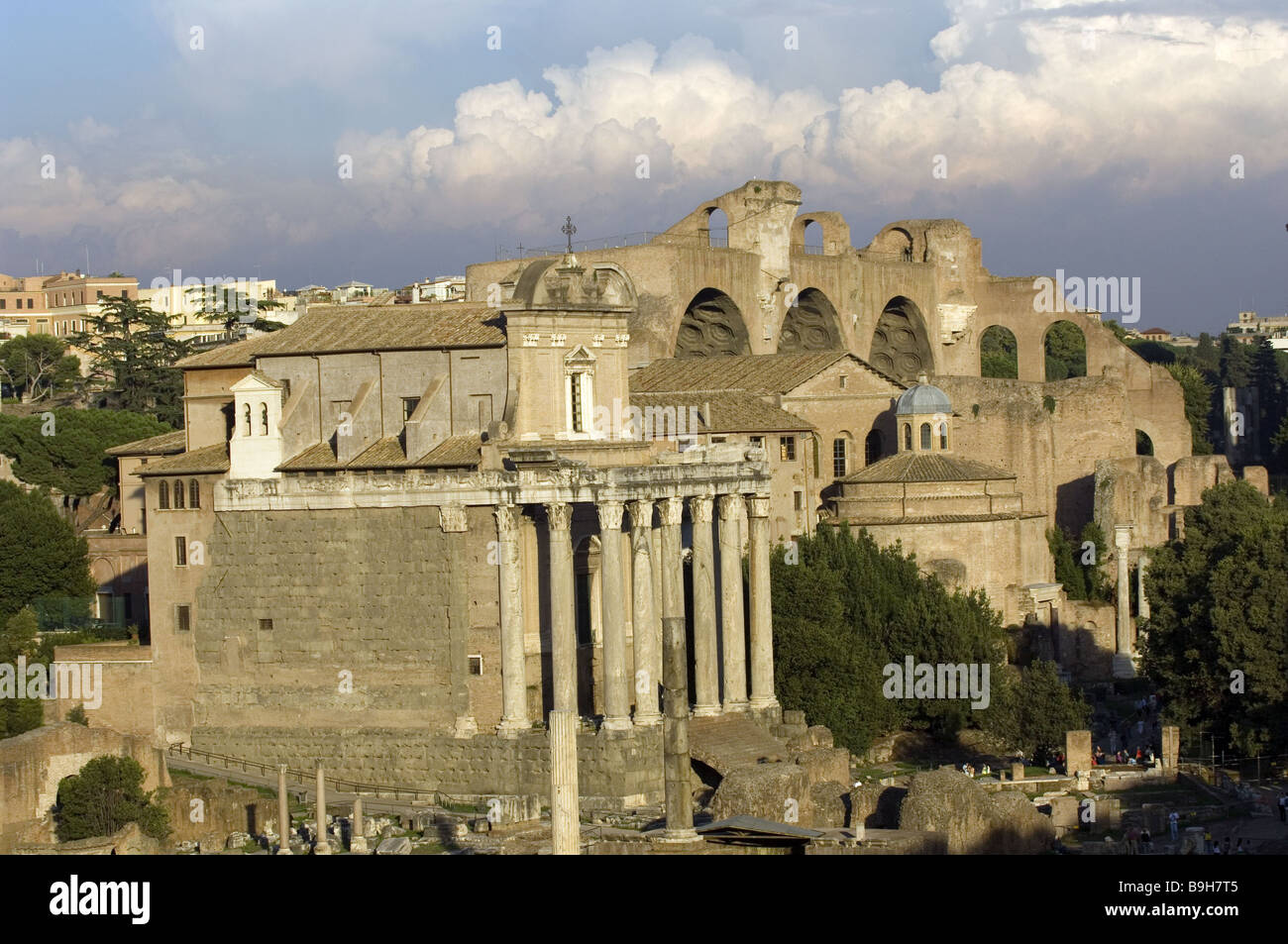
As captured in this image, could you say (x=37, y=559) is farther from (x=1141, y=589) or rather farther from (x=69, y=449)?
(x=1141, y=589)

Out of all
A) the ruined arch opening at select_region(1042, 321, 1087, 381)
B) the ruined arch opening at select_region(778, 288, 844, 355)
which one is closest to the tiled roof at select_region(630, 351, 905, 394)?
the ruined arch opening at select_region(778, 288, 844, 355)

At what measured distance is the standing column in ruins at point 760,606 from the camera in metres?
52.2

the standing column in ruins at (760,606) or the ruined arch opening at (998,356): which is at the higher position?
the ruined arch opening at (998,356)

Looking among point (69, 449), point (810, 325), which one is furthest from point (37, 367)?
point (810, 325)

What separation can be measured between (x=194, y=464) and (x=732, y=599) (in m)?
12.4

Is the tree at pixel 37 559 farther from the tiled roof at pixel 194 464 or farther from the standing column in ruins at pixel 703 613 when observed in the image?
the standing column in ruins at pixel 703 613

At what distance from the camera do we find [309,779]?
50500 millimetres

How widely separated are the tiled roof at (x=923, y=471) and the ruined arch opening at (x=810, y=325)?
43.2ft

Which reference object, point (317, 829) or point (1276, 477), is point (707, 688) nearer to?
point (317, 829)

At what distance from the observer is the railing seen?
4881 cm

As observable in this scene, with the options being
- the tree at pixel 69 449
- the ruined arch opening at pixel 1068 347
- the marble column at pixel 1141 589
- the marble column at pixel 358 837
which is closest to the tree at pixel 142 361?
the tree at pixel 69 449

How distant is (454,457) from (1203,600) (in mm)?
17420

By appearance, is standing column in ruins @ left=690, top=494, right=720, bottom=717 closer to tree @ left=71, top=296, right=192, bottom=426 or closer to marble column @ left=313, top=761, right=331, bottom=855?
marble column @ left=313, top=761, right=331, bottom=855
